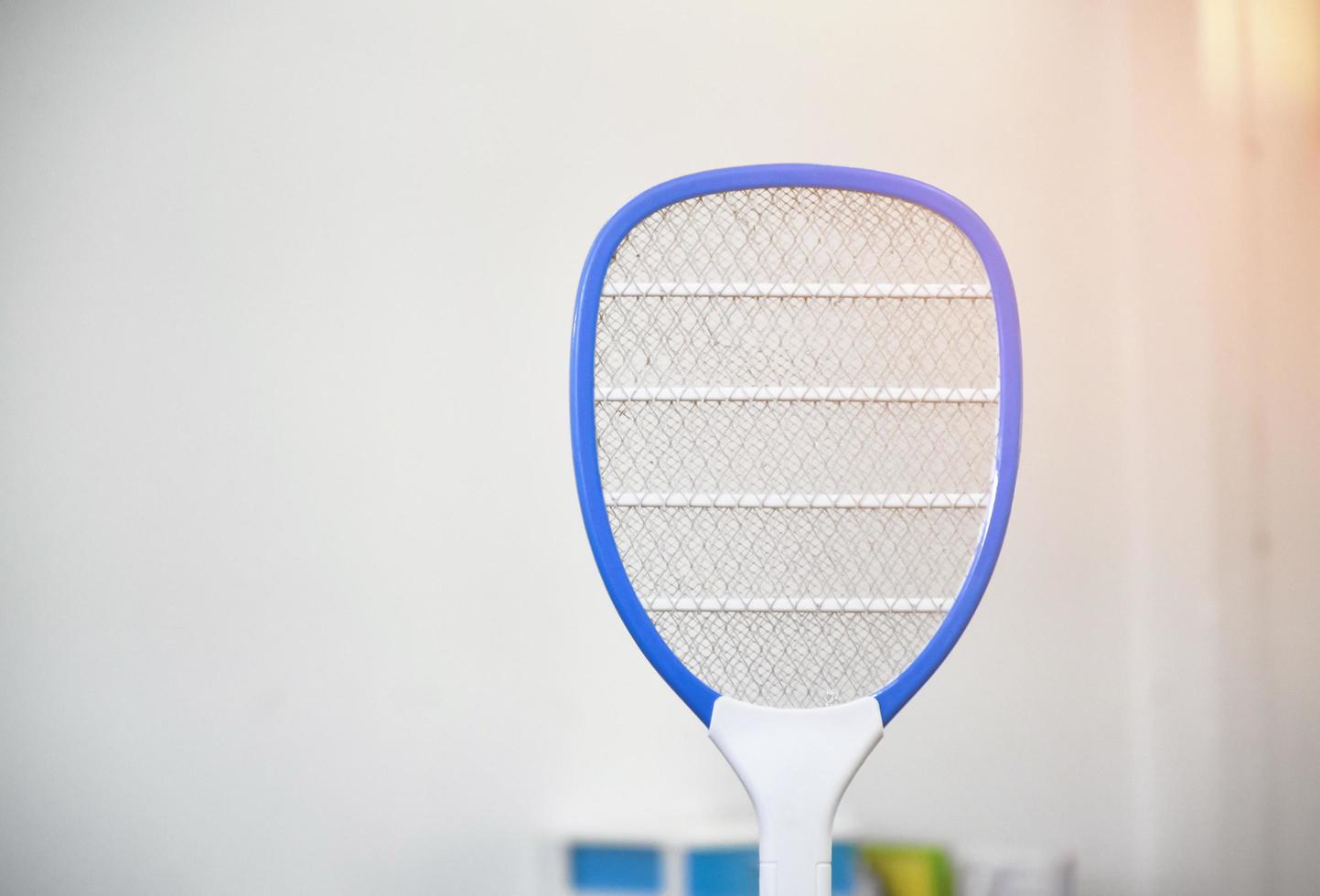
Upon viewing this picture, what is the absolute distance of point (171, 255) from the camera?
173 cm

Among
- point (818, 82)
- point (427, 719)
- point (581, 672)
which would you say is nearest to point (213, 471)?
point (427, 719)

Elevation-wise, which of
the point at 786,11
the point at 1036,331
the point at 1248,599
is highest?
the point at 786,11

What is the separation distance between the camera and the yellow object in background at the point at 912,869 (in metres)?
1.47

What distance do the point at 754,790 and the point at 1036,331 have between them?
957 mm

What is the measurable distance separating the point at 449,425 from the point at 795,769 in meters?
0.92

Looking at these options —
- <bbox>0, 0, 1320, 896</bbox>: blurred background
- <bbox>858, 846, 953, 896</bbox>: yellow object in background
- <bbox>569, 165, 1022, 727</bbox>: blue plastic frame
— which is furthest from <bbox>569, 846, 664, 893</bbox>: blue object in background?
<bbox>569, 165, 1022, 727</bbox>: blue plastic frame

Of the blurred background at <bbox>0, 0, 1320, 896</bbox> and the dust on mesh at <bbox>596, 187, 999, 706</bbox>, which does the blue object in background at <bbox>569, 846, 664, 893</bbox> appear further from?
the dust on mesh at <bbox>596, 187, 999, 706</bbox>

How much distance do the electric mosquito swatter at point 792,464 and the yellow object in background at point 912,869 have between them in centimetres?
24

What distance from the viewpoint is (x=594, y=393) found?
942mm

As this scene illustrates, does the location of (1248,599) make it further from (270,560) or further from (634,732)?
(270,560)

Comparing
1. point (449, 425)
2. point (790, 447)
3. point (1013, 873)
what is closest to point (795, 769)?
point (790, 447)

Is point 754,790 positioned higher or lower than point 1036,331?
lower

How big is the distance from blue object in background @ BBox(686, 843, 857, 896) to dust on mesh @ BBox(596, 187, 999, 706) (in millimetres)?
234

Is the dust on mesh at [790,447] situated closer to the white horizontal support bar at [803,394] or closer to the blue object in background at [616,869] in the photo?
the white horizontal support bar at [803,394]
